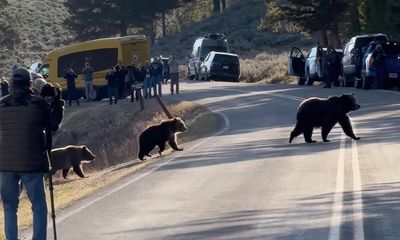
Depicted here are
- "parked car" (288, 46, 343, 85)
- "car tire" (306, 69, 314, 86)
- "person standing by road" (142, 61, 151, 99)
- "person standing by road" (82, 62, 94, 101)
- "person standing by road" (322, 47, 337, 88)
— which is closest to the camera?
"person standing by road" (142, 61, 151, 99)

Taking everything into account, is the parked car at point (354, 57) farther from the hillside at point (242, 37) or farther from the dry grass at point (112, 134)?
the hillside at point (242, 37)

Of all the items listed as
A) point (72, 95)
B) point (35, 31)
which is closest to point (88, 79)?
point (72, 95)

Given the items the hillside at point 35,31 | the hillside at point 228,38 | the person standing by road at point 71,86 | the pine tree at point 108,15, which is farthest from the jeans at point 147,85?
the pine tree at point 108,15

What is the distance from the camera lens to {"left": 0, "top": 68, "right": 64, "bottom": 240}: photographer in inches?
407

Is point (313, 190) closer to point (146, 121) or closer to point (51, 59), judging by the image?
point (146, 121)

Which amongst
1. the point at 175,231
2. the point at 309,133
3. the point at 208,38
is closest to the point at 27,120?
the point at 175,231

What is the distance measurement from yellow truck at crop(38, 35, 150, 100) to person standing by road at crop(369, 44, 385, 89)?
12952 mm

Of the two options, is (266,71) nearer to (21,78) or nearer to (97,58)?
(97,58)

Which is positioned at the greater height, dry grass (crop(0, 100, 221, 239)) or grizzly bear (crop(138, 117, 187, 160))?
grizzly bear (crop(138, 117, 187, 160))

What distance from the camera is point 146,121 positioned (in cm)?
3559

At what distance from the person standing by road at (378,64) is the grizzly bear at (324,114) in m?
15.9

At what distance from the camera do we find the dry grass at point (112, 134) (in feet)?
60.7

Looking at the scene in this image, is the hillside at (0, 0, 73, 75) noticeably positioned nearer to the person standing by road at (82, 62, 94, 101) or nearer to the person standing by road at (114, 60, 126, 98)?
the person standing by road at (82, 62, 94, 101)

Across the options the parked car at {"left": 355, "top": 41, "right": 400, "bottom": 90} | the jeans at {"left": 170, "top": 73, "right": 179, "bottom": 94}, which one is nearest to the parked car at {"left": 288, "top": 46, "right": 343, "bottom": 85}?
the parked car at {"left": 355, "top": 41, "right": 400, "bottom": 90}
